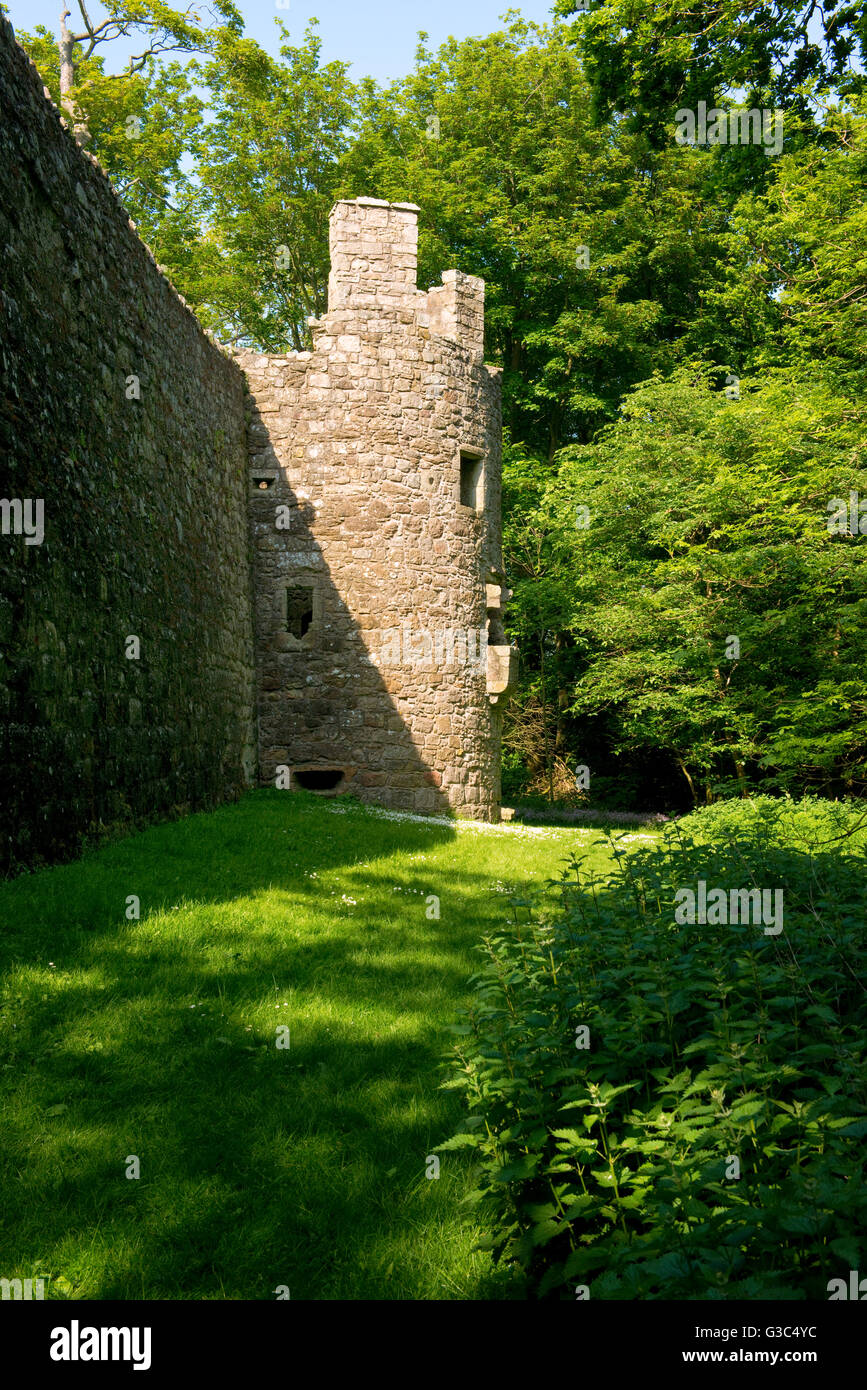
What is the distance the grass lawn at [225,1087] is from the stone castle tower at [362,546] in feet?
22.9

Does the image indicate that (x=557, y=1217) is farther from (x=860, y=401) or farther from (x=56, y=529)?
(x=860, y=401)

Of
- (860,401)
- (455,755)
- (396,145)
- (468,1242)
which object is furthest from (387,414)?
(396,145)

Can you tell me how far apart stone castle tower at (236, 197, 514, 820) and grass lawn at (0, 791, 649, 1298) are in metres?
6.98

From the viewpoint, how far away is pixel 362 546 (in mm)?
13664

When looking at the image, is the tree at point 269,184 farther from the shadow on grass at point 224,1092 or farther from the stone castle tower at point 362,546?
the shadow on grass at point 224,1092

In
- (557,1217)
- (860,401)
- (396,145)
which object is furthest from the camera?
(396,145)

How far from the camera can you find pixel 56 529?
6.20 metres

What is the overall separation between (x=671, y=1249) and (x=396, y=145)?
27.9m

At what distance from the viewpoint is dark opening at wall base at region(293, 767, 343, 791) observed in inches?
538

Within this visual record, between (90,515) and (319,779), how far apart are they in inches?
296

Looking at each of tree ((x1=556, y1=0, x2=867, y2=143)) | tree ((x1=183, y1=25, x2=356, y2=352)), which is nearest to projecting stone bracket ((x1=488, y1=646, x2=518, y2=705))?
tree ((x1=556, y1=0, x2=867, y2=143))

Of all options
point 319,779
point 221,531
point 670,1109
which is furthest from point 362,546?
point 670,1109

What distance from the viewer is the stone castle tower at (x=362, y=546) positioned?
13570 millimetres

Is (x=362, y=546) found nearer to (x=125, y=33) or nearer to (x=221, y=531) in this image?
(x=221, y=531)
